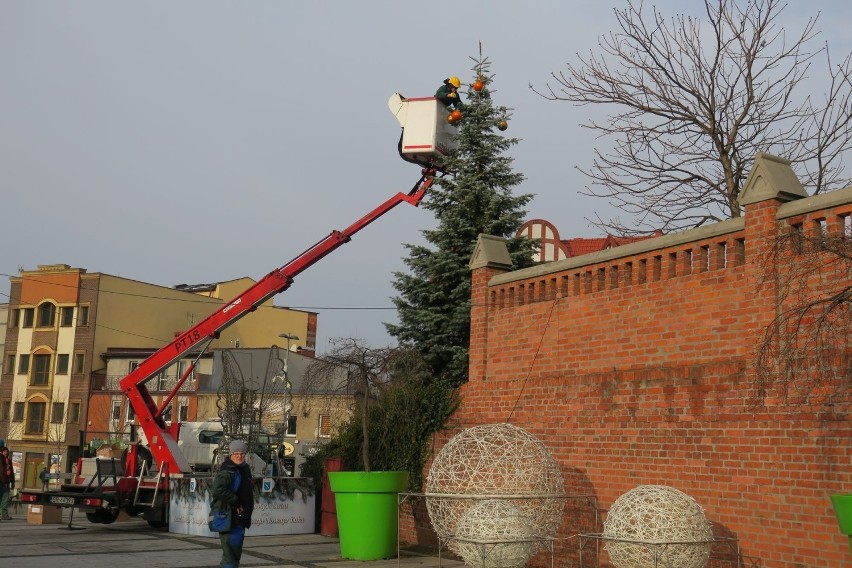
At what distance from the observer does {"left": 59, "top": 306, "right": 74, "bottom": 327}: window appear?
58.8 meters

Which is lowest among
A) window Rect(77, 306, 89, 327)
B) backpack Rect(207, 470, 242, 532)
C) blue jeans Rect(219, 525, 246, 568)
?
blue jeans Rect(219, 525, 246, 568)

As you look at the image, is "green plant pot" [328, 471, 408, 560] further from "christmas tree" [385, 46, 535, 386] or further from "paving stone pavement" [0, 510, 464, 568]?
"christmas tree" [385, 46, 535, 386]

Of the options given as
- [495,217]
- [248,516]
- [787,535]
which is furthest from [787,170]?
[495,217]

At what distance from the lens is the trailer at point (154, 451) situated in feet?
60.5

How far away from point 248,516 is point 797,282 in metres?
6.39

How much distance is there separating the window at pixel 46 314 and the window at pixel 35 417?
5.13 m

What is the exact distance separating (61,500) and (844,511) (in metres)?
14.7

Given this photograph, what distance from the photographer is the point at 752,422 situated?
391 inches

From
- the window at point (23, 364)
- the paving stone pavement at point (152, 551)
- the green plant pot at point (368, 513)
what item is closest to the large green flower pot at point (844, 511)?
the paving stone pavement at point (152, 551)

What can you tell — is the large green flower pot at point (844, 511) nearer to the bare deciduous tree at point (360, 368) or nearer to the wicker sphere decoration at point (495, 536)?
the wicker sphere decoration at point (495, 536)

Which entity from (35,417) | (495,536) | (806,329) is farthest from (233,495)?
(35,417)

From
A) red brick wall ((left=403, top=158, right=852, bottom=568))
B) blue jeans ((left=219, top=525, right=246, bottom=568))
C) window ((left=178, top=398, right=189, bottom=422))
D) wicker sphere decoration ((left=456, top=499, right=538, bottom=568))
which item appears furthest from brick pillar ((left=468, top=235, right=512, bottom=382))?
window ((left=178, top=398, right=189, bottom=422))

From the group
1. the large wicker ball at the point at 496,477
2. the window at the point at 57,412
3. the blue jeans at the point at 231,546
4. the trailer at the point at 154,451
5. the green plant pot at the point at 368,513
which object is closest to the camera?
the blue jeans at the point at 231,546

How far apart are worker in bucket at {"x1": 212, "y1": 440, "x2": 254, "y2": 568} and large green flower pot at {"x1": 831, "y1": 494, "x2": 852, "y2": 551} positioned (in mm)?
5918
